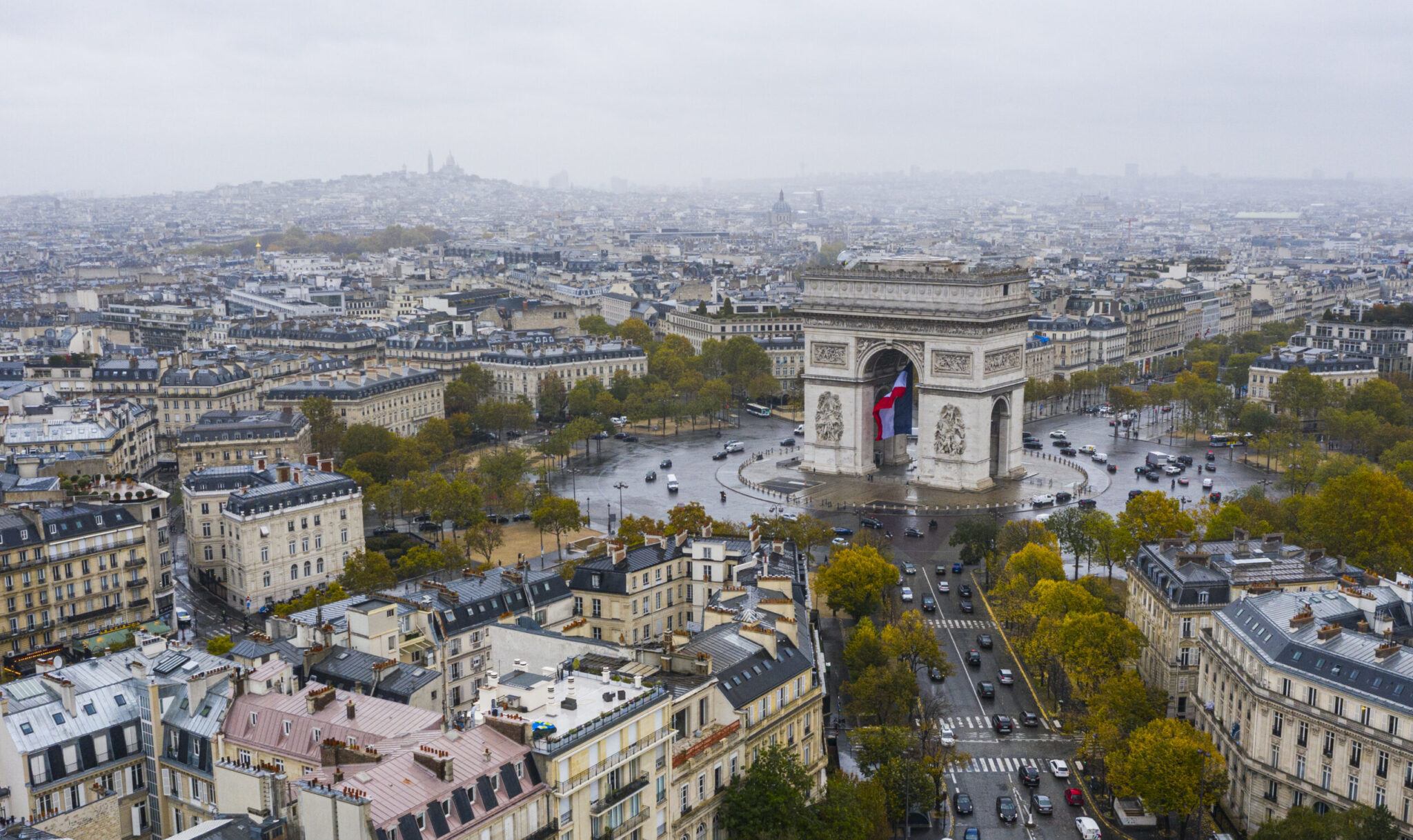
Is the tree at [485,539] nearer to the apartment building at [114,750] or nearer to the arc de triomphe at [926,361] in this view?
the arc de triomphe at [926,361]

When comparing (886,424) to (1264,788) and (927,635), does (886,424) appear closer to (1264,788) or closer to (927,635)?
(927,635)

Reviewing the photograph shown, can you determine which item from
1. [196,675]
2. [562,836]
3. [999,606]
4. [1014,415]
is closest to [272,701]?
[196,675]

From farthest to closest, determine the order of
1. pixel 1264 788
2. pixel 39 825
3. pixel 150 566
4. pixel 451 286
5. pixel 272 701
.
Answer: pixel 451 286 < pixel 150 566 < pixel 1264 788 < pixel 272 701 < pixel 39 825

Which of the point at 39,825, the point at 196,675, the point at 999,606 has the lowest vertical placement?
the point at 999,606

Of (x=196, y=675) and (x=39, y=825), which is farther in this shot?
(x=196, y=675)

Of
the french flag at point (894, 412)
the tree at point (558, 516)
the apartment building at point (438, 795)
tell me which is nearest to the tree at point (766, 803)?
the apartment building at point (438, 795)

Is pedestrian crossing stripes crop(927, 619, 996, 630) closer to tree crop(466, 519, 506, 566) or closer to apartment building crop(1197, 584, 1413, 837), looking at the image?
apartment building crop(1197, 584, 1413, 837)
